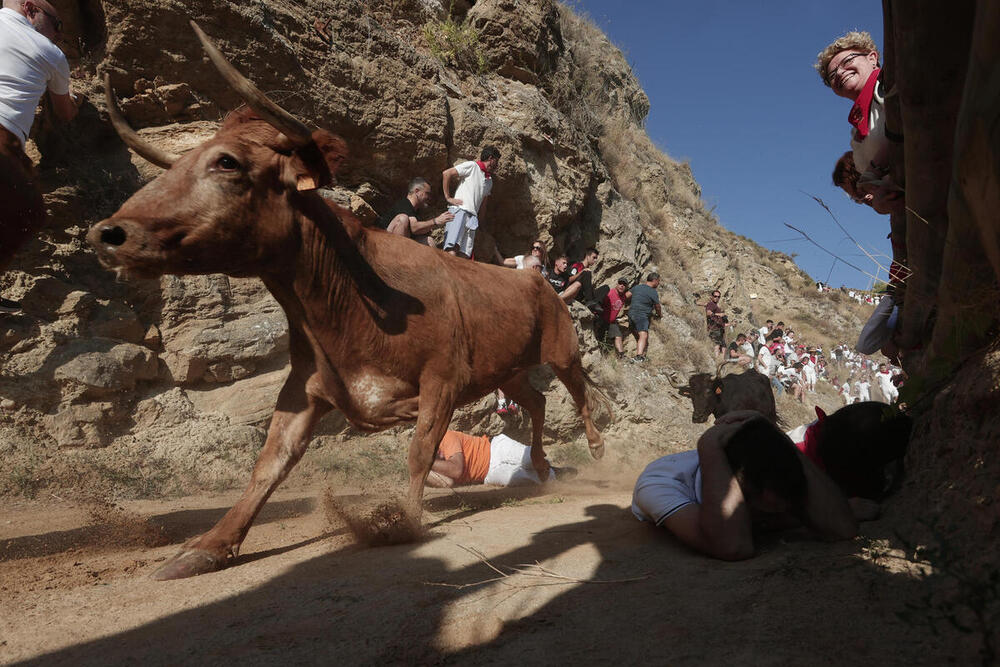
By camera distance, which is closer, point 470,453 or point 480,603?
point 480,603

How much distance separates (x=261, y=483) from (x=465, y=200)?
17.4ft

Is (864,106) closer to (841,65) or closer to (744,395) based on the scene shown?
(841,65)

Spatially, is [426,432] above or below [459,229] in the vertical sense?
below

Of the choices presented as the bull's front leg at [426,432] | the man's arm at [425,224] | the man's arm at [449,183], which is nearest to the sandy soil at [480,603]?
the bull's front leg at [426,432]

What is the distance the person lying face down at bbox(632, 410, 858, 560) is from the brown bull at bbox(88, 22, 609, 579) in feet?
5.19

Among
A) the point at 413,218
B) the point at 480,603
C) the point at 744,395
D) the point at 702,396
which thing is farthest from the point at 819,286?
the point at 702,396

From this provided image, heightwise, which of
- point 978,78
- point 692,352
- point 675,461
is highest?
point 692,352

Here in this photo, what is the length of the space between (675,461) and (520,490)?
2.79 m

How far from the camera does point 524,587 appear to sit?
7.34 feet

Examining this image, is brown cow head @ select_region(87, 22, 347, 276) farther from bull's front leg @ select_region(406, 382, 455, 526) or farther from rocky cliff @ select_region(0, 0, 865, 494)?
rocky cliff @ select_region(0, 0, 865, 494)

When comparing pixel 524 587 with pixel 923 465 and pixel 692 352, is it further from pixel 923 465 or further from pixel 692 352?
pixel 692 352

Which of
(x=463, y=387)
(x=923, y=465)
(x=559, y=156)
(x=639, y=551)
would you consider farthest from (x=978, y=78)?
(x=559, y=156)

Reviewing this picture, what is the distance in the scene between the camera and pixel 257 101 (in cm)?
291

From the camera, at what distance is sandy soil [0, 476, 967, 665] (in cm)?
164
